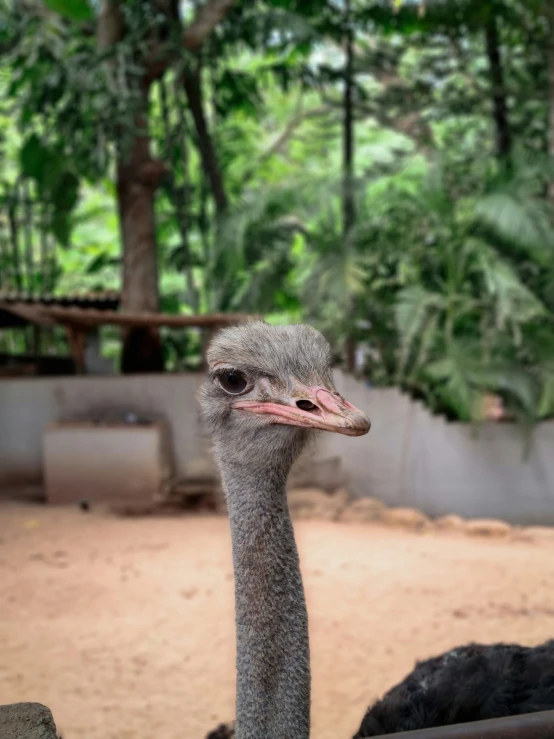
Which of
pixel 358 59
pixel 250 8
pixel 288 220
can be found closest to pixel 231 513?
pixel 288 220

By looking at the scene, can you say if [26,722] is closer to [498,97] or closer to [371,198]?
[371,198]

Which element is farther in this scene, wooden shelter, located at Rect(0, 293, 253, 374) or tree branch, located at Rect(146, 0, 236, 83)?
tree branch, located at Rect(146, 0, 236, 83)

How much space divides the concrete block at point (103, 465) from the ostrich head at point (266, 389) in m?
4.77

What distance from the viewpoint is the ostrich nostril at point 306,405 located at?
1082 millimetres

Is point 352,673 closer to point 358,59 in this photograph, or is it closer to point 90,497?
point 90,497

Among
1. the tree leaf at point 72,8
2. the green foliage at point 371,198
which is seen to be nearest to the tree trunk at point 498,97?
the green foliage at point 371,198

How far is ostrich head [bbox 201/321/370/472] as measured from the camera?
112 centimetres

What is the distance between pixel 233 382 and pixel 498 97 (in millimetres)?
6769

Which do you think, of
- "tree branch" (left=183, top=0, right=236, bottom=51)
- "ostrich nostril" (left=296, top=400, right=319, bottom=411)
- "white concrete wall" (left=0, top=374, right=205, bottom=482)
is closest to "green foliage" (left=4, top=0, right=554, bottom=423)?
"tree branch" (left=183, top=0, right=236, bottom=51)

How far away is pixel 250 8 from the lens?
7.39m

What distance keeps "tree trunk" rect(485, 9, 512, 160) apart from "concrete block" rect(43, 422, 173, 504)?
4.05 meters

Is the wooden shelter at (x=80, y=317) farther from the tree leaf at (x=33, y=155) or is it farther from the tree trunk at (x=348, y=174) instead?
the tree leaf at (x=33, y=155)

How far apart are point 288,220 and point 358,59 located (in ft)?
8.02

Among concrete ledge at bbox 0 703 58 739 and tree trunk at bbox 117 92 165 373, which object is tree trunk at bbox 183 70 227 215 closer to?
tree trunk at bbox 117 92 165 373
